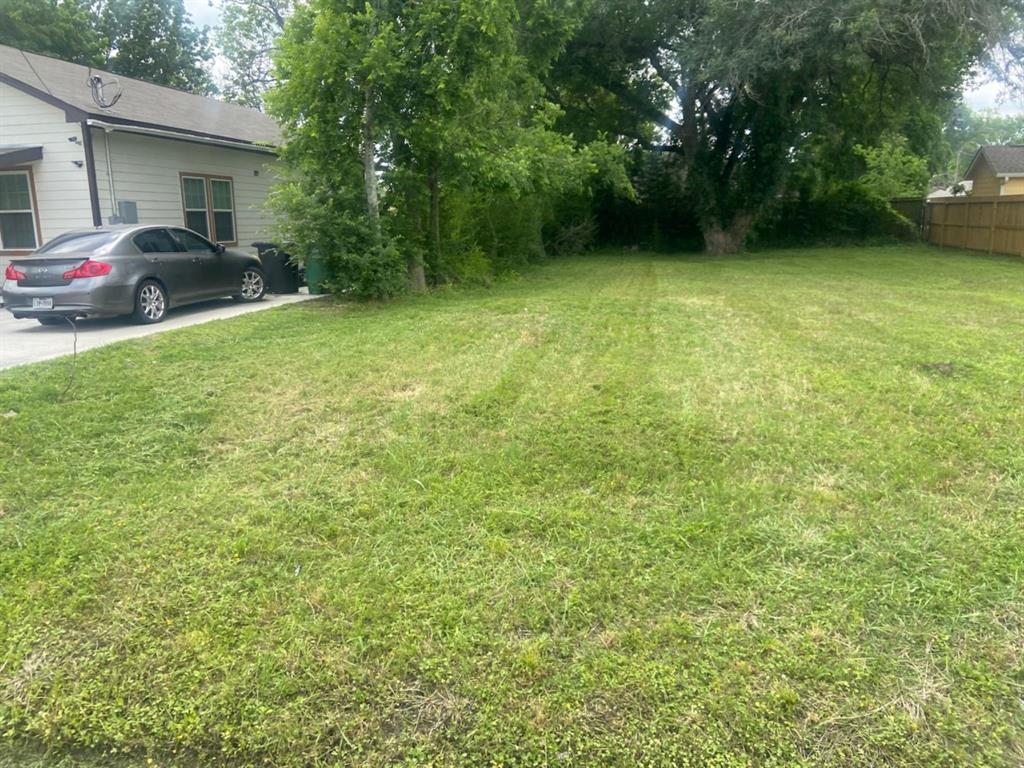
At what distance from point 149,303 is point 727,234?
18.1 metres

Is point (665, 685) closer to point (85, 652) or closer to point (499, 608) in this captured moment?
point (499, 608)

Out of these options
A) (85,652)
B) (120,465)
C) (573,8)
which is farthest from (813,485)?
(573,8)

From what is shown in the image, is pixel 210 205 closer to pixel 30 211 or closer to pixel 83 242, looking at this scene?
pixel 30 211

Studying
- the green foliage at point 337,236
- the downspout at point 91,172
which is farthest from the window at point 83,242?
the downspout at point 91,172

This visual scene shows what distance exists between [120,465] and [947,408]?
5.49 metres

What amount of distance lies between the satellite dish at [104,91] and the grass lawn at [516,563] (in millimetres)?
9204

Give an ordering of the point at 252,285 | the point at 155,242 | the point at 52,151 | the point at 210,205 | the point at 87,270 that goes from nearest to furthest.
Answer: the point at 87,270 → the point at 155,242 → the point at 252,285 → the point at 52,151 → the point at 210,205

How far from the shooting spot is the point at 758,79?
58.2ft

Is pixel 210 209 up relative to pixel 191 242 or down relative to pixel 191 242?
up

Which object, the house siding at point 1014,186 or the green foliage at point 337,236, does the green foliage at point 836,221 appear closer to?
the house siding at point 1014,186

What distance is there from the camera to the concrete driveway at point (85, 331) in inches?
302

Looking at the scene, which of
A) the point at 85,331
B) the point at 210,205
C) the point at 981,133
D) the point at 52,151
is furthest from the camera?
the point at 981,133

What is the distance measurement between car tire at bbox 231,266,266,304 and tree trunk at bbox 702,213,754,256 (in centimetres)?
1509

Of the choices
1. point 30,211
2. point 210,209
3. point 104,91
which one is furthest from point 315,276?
point 104,91
